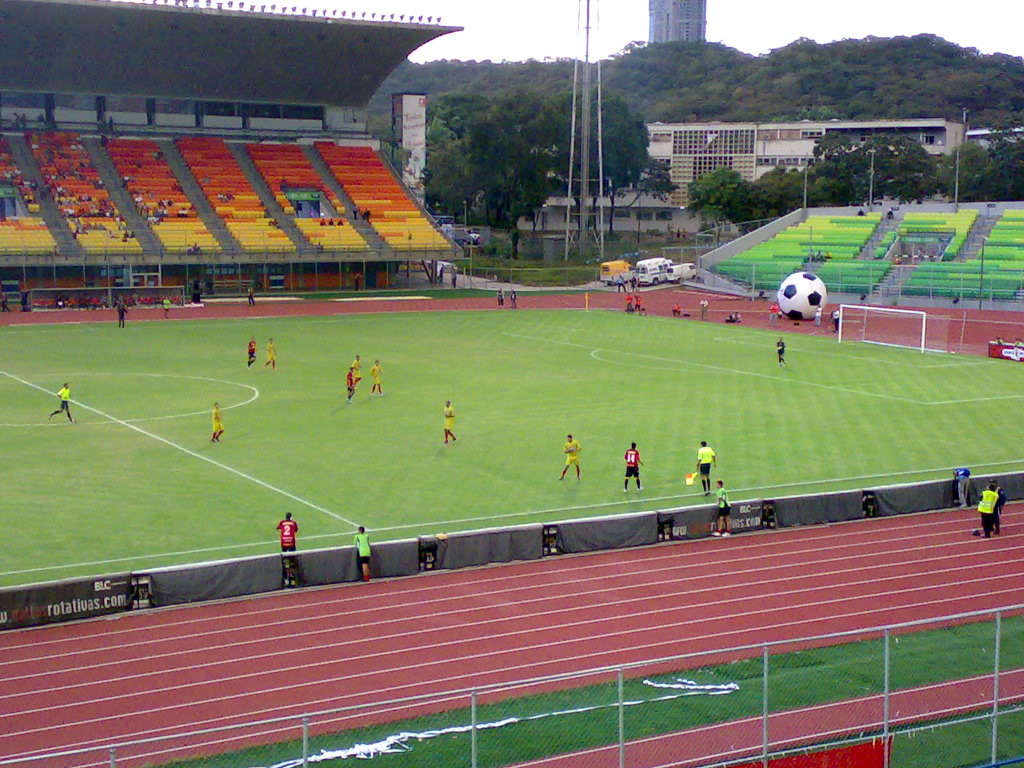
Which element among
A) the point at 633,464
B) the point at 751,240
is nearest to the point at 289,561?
the point at 633,464

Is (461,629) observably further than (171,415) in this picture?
No

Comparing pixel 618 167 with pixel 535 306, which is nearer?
pixel 535 306

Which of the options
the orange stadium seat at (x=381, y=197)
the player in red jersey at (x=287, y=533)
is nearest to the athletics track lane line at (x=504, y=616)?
the player in red jersey at (x=287, y=533)

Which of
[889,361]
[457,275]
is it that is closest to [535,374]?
[889,361]

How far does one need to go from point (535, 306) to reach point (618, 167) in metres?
43.5

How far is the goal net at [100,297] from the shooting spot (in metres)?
67.9

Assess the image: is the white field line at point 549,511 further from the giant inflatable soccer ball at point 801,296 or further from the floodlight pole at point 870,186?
the floodlight pole at point 870,186

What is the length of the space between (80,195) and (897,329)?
51.1 metres

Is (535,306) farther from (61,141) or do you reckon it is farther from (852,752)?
(852,752)

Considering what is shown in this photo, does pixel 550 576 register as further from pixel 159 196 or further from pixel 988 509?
pixel 159 196

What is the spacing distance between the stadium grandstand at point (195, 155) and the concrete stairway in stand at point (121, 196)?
0.13 meters

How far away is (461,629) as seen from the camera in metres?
18.4

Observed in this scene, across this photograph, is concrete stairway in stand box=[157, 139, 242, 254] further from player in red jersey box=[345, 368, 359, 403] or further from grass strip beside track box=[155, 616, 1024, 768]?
grass strip beside track box=[155, 616, 1024, 768]

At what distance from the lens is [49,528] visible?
2319 centimetres
